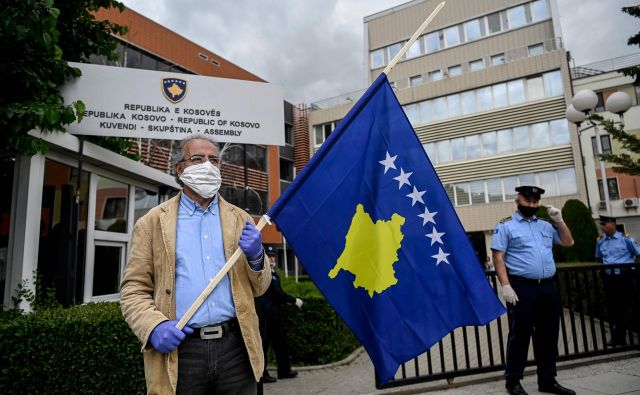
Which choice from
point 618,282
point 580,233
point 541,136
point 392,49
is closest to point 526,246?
point 618,282

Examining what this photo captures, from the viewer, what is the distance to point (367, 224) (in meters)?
3.21

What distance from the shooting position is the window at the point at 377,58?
3422 cm

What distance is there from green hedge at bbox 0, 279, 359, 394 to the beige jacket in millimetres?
2329

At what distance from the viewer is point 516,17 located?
1166 inches

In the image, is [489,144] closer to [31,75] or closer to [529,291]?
[529,291]

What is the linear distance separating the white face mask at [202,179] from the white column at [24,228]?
9.95 ft

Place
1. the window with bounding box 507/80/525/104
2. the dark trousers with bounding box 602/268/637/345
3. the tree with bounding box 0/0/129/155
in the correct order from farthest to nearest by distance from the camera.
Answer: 1. the window with bounding box 507/80/525/104
2. the dark trousers with bounding box 602/268/637/345
3. the tree with bounding box 0/0/129/155

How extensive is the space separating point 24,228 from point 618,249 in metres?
9.44

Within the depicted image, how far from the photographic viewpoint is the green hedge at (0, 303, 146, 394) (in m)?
4.00

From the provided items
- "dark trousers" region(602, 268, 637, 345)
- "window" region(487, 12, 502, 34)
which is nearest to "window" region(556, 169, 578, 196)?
"window" region(487, 12, 502, 34)

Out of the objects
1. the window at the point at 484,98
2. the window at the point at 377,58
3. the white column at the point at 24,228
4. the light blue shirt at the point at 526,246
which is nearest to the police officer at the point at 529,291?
the light blue shirt at the point at 526,246

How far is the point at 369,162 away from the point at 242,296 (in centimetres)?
142

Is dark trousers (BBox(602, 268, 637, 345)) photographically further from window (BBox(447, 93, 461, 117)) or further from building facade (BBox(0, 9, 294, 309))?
window (BBox(447, 93, 461, 117))

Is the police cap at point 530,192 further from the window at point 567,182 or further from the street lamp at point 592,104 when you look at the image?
the window at point 567,182
